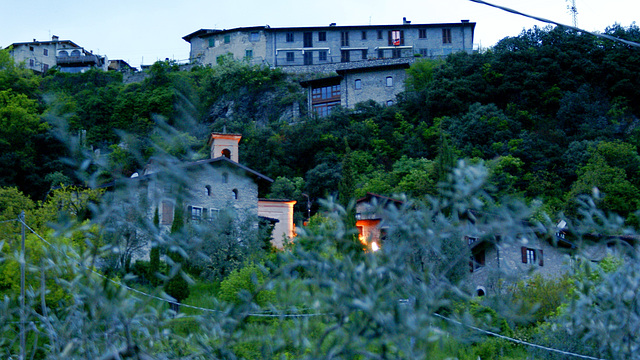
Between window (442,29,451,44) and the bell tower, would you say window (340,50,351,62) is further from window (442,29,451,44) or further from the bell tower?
the bell tower

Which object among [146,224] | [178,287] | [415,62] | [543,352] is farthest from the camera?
[415,62]

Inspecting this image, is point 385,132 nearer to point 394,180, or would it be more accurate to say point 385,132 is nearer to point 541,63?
point 394,180

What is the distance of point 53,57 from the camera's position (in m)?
65.8

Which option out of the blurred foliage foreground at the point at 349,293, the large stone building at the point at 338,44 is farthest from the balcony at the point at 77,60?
the blurred foliage foreground at the point at 349,293

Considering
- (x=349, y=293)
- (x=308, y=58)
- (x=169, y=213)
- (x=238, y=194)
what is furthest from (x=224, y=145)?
(x=308, y=58)

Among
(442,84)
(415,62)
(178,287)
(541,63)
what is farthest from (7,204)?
(541,63)

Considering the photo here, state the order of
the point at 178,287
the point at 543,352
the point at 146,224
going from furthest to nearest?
1. the point at 178,287
2. the point at 543,352
3. the point at 146,224

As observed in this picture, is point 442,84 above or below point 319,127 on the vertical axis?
above

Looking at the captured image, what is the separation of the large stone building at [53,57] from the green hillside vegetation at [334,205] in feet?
26.3

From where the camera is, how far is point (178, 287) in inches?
782

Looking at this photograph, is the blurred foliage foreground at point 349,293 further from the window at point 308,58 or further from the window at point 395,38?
the window at point 395,38

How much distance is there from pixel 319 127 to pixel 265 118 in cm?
893

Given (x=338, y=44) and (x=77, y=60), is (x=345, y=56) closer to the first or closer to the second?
(x=338, y=44)

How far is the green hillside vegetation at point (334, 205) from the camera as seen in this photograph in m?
2.98
